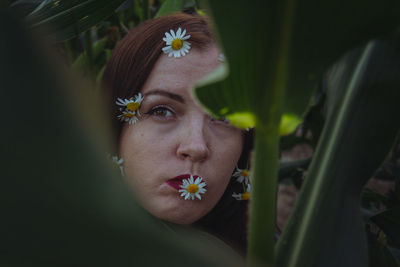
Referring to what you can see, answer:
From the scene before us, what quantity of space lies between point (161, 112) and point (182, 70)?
52mm

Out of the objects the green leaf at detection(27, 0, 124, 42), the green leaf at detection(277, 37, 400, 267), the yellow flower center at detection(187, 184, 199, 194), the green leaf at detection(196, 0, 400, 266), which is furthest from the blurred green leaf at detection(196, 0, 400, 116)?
the green leaf at detection(27, 0, 124, 42)

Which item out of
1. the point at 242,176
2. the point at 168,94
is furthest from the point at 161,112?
the point at 242,176

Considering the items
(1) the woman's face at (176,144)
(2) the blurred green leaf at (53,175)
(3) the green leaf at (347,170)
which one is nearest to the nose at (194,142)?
(1) the woman's face at (176,144)

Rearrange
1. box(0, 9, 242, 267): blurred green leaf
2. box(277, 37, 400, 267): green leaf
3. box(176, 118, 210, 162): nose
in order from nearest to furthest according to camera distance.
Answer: box(0, 9, 242, 267): blurred green leaf < box(277, 37, 400, 267): green leaf < box(176, 118, 210, 162): nose

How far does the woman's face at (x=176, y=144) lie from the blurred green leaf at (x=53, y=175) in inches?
9.4

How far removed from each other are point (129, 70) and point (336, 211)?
0.29 meters

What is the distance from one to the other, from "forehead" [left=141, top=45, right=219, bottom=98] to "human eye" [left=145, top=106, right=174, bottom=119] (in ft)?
0.07

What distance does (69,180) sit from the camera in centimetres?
15

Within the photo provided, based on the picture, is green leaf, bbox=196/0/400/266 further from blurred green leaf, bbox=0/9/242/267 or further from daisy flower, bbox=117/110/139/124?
daisy flower, bbox=117/110/139/124

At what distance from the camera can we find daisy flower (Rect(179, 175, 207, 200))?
15.7 inches

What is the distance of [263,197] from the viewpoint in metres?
0.22

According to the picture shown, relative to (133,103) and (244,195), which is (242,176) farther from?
(133,103)

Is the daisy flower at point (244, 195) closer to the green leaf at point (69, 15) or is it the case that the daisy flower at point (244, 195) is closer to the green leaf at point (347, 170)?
the green leaf at point (347, 170)

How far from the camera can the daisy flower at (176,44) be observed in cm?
43
